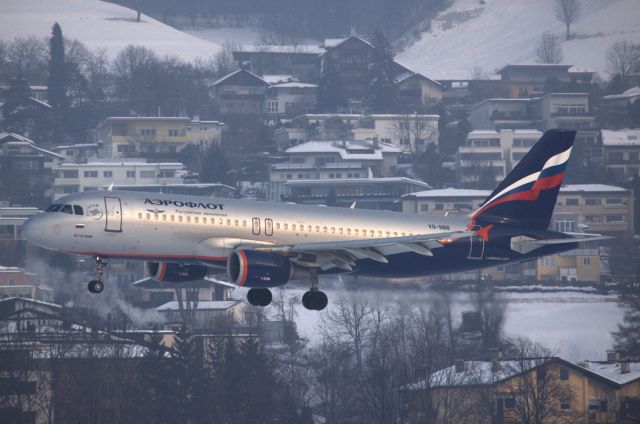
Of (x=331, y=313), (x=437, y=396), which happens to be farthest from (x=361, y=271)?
(x=331, y=313)

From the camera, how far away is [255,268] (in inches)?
2635

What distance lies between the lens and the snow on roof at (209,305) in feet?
464

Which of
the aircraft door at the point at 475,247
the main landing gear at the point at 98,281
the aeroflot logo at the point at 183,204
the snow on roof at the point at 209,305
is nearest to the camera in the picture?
the main landing gear at the point at 98,281

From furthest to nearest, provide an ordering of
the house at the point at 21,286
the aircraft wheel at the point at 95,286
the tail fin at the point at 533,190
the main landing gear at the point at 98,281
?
the house at the point at 21,286 < the tail fin at the point at 533,190 < the aircraft wheel at the point at 95,286 < the main landing gear at the point at 98,281

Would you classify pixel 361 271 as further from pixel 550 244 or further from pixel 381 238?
pixel 550 244

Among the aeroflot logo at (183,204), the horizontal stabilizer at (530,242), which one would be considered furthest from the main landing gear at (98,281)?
the horizontal stabilizer at (530,242)

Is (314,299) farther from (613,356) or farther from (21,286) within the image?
(21,286)

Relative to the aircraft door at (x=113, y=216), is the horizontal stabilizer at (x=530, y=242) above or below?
below

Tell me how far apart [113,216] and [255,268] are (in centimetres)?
709

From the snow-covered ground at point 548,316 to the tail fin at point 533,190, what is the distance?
42.6m

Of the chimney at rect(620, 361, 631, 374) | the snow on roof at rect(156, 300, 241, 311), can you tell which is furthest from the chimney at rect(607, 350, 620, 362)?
the snow on roof at rect(156, 300, 241, 311)

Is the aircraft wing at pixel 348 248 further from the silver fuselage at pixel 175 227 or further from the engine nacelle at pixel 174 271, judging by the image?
the engine nacelle at pixel 174 271

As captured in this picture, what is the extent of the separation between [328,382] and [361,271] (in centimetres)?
4769

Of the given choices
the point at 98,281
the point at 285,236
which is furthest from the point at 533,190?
the point at 98,281
